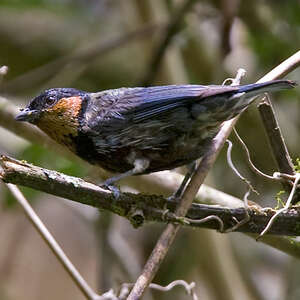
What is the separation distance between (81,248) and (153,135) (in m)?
3.79

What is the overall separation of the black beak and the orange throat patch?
0.02m

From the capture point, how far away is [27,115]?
88.0 inches

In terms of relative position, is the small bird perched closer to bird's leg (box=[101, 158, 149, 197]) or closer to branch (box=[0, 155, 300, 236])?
bird's leg (box=[101, 158, 149, 197])

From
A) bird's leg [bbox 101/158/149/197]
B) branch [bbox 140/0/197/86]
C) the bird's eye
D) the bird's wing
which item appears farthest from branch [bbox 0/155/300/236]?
branch [bbox 140/0/197/86]

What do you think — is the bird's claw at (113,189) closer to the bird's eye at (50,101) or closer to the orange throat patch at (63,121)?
the orange throat patch at (63,121)

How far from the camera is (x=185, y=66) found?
167 inches

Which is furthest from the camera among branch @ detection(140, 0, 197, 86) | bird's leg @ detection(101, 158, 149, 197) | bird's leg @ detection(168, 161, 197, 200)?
branch @ detection(140, 0, 197, 86)

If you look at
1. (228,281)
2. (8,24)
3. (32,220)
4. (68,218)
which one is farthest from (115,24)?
(32,220)

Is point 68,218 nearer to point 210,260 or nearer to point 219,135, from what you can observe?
point 210,260

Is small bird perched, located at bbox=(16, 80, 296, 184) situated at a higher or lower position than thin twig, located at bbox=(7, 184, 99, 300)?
higher

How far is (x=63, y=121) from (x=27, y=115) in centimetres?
11

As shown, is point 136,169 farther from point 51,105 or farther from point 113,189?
point 51,105

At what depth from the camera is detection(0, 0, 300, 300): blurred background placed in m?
3.38

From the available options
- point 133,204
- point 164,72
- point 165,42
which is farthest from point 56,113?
point 164,72
